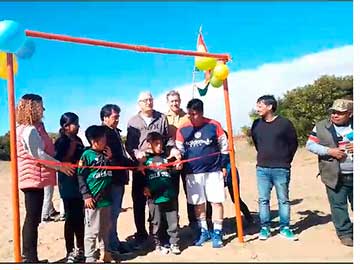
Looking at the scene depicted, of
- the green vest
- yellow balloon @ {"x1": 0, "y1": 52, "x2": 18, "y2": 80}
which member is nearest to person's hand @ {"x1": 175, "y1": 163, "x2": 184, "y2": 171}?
the green vest

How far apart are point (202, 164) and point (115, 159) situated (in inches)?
28.1

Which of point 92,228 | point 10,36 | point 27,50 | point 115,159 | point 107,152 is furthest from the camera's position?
point 115,159

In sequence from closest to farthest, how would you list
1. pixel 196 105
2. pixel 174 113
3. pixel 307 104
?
pixel 196 105 → pixel 174 113 → pixel 307 104

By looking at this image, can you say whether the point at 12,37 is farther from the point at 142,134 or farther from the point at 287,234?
the point at 287,234

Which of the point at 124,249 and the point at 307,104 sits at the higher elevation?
the point at 307,104

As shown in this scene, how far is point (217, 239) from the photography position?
430cm

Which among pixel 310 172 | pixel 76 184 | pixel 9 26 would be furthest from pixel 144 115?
pixel 310 172

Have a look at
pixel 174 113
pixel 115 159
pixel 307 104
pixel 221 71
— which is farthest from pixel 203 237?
pixel 307 104

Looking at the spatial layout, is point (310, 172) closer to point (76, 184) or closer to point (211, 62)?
point (211, 62)

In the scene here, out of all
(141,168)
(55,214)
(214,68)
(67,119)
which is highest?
(214,68)

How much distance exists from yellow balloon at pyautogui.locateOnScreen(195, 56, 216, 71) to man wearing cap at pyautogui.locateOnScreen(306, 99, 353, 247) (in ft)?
3.35

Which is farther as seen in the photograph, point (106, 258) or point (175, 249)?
point (175, 249)

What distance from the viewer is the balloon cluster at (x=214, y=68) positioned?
435cm

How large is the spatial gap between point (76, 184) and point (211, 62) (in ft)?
4.87
